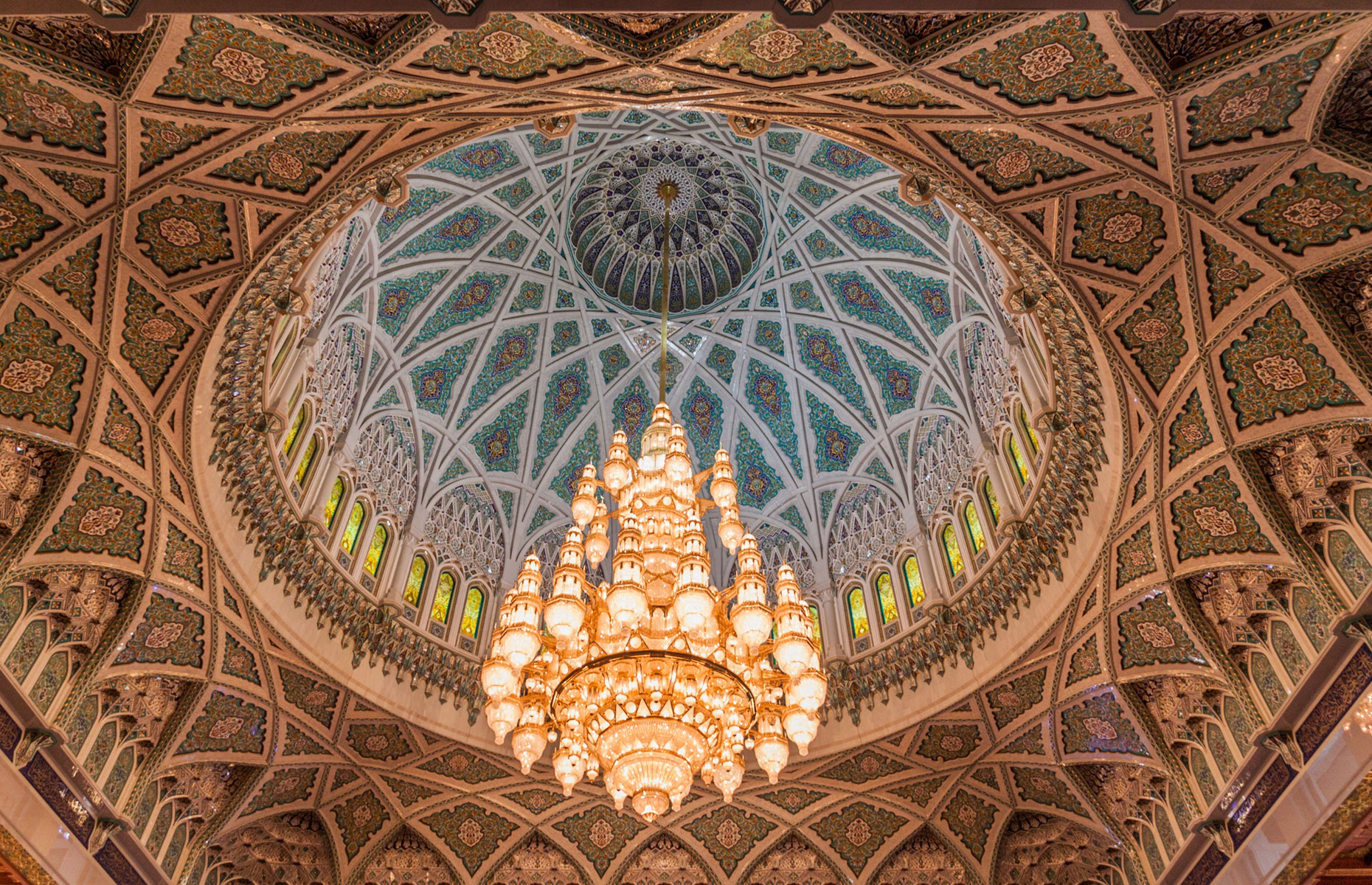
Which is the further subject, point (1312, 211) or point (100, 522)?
point (100, 522)

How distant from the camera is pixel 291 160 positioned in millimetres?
8102

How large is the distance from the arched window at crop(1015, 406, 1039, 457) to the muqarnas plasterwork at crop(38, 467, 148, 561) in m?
10.5

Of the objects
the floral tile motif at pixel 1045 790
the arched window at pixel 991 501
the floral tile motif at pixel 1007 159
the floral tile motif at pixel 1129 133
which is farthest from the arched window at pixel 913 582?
the floral tile motif at pixel 1129 133

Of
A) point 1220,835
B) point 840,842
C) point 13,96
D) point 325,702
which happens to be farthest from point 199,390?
point 1220,835

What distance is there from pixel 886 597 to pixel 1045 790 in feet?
11.4

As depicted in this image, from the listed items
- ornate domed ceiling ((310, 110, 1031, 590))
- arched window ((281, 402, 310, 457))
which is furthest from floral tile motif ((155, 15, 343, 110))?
arched window ((281, 402, 310, 457))

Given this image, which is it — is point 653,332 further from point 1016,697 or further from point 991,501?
point 1016,697

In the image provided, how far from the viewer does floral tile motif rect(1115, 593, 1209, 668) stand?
10.8 meters

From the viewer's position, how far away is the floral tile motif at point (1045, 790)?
1290 cm

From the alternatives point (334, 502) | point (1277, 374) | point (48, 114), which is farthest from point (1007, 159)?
point (334, 502)

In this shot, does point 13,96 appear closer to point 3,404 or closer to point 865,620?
point 3,404

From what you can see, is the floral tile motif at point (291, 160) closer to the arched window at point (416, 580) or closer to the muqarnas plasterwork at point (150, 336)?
the muqarnas plasterwork at point (150, 336)

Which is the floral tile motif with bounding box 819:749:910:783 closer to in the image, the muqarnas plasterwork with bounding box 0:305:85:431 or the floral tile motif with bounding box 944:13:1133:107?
the floral tile motif with bounding box 944:13:1133:107

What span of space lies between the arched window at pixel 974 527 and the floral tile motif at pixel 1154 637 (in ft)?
7.99
